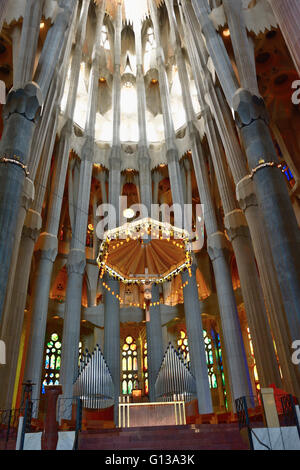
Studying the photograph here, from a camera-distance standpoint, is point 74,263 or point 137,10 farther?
point 137,10

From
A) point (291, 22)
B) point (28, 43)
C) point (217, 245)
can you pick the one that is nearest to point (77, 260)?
point (217, 245)

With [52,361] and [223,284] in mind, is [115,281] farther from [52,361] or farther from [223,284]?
[52,361]

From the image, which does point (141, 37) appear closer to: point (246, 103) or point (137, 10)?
point (137, 10)

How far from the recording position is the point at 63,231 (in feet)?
80.8

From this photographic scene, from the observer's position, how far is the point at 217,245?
17719 millimetres

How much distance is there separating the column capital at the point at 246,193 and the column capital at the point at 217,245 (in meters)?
4.03

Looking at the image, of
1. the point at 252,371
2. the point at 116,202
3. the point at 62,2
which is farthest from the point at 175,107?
the point at 252,371

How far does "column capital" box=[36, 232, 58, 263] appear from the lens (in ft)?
55.1

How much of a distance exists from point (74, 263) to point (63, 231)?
6742 millimetres

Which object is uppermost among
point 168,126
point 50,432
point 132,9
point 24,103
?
point 132,9

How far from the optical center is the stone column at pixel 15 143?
9.46m

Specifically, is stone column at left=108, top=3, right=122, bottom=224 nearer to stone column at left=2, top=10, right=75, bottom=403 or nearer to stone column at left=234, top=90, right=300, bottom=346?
stone column at left=2, top=10, right=75, bottom=403

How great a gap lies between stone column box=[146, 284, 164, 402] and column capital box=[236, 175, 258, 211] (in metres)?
7.41

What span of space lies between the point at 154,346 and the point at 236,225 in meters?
7.36
